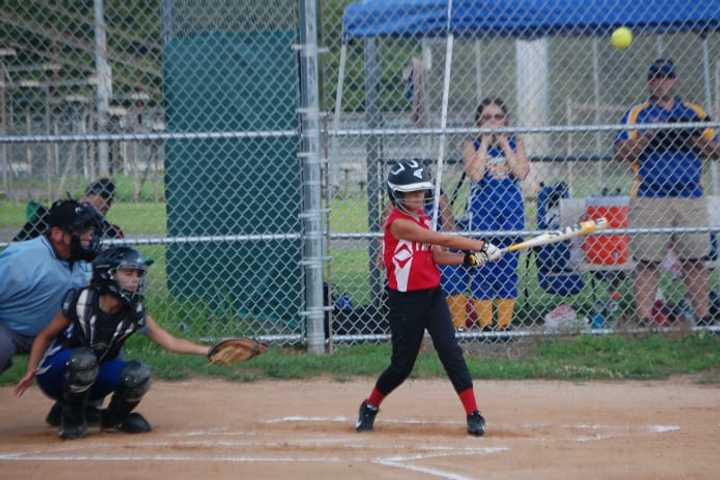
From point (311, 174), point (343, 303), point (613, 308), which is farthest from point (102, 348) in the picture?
point (613, 308)

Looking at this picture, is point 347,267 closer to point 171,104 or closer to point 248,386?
point 171,104

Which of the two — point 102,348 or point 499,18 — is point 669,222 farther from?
point 102,348

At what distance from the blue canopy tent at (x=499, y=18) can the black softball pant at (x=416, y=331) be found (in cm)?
298

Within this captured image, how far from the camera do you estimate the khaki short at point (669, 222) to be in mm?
9008

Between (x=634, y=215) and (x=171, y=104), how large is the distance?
3.81 meters

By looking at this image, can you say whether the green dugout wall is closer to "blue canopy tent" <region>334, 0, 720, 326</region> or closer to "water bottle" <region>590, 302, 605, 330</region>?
"blue canopy tent" <region>334, 0, 720, 326</region>

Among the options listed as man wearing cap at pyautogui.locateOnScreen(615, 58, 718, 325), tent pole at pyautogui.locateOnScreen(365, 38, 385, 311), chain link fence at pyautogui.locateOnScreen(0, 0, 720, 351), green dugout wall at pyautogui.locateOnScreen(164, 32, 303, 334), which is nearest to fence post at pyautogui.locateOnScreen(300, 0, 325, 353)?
chain link fence at pyautogui.locateOnScreen(0, 0, 720, 351)

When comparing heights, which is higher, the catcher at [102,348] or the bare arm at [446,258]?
the bare arm at [446,258]

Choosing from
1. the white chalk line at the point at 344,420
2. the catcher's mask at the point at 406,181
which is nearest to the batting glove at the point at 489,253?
the catcher's mask at the point at 406,181

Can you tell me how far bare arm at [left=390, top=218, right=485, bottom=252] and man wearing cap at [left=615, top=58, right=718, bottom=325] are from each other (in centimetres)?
335

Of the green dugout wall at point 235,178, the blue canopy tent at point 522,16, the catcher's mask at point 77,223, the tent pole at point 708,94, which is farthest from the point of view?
the tent pole at point 708,94

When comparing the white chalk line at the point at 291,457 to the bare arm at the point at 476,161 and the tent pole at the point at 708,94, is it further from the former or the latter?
→ the tent pole at the point at 708,94

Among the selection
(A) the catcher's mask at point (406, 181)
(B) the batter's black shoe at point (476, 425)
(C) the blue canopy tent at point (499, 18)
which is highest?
(C) the blue canopy tent at point (499, 18)

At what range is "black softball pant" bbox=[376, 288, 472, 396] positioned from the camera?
20.0 ft
